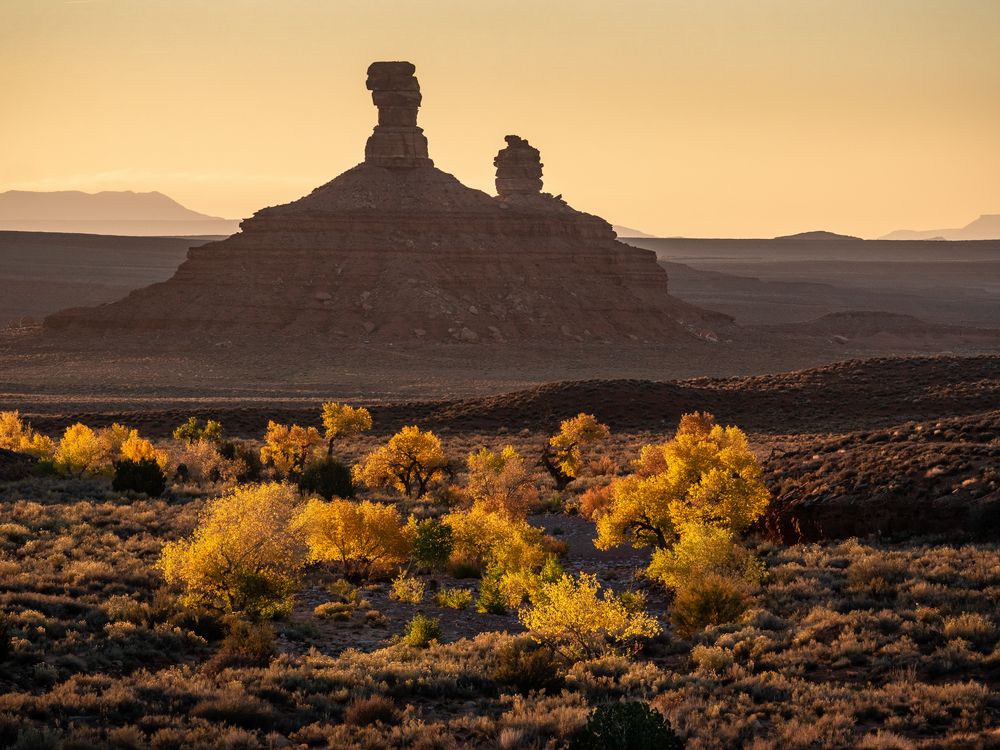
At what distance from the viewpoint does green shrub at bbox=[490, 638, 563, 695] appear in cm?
1808

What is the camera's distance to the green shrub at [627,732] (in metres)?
13.7

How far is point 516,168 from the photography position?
15050 cm

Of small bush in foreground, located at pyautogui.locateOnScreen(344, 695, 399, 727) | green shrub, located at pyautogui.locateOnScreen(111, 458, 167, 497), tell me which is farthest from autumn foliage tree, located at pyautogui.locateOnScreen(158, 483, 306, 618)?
green shrub, located at pyautogui.locateOnScreen(111, 458, 167, 497)

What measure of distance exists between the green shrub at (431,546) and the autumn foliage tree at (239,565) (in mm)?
5056

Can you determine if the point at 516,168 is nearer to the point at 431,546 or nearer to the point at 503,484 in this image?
the point at 503,484

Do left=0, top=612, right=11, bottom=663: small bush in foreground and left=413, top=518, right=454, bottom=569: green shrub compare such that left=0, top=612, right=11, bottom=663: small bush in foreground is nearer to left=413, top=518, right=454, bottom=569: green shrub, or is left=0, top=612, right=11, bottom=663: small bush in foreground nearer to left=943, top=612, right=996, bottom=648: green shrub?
left=413, top=518, right=454, bottom=569: green shrub

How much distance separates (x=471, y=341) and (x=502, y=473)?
229 ft

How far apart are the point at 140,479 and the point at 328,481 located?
247 inches

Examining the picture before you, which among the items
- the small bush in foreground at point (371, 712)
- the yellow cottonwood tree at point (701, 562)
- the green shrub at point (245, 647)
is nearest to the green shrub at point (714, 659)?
the yellow cottonwood tree at point (701, 562)

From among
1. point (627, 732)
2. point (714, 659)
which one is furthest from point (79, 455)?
point (627, 732)

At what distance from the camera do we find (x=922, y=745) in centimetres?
1476

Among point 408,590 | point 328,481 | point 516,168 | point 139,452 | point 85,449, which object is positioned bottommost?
point 408,590

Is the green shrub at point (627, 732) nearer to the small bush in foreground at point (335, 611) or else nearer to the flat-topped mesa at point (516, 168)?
the small bush in foreground at point (335, 611)

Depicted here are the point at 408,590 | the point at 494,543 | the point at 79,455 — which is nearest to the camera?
the point at 408,590
